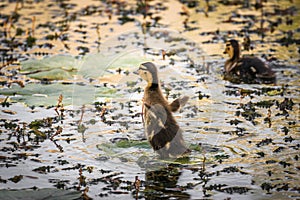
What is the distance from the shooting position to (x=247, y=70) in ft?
31.9

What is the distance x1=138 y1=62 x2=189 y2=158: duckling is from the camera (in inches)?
276

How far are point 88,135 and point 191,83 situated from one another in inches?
92.4

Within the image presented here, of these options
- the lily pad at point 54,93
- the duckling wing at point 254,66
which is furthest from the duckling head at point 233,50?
the lily pad at point 54,93

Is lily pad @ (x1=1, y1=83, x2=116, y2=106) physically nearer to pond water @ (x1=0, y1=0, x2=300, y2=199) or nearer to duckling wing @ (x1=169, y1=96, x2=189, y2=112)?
pond water @ (x1=0, y1=0, x2=300, y2=199)

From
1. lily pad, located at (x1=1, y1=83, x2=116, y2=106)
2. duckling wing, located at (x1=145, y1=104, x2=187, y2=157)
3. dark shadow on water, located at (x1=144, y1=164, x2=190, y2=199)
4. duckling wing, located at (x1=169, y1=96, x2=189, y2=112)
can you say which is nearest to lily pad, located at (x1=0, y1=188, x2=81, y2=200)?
dark shadow on water, located at (x1=144, y1=164, x2=190, y2=199)

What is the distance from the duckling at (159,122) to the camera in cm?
701

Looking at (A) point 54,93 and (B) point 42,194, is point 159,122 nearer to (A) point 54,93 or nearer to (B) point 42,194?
(B) point 42,194

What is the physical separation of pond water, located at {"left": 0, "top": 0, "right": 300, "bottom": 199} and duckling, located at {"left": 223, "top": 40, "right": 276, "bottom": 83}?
0.17 metres

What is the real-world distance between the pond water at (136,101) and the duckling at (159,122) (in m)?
0.14

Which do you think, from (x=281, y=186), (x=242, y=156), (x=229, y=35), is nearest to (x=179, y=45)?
(x=229, y=35)

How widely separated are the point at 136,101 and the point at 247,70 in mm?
1860

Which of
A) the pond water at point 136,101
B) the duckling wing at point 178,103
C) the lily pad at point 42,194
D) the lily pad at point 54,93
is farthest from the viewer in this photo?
the lily pad at point 54,93

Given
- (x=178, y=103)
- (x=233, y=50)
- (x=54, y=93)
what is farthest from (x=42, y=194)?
(x=233, y=50)

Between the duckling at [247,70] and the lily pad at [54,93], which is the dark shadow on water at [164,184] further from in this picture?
the duckling at [247,70]
